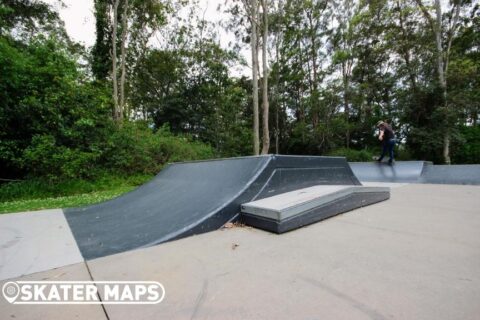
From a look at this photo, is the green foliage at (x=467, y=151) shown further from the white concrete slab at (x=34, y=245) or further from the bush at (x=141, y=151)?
the white concrete slab at (x=34, y=245)

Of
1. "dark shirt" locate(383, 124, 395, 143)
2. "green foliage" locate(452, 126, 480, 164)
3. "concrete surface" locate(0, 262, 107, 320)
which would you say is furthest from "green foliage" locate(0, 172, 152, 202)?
"green foliage" locate(452, 126, 480, 164)

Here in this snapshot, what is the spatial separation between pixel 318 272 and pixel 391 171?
24.0 ft

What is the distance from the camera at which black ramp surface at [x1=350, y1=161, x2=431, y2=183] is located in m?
6.69

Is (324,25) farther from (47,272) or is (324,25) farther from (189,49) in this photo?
(47,272)

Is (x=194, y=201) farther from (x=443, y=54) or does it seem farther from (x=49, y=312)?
(x=443, y=54)

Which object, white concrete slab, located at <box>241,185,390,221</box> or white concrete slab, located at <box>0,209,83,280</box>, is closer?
white concrete slab, located at <box>0,209,83,280</box>

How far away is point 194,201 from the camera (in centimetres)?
313

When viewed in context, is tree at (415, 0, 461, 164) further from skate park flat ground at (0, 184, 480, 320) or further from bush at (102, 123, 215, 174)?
bush at (102, 123, 215, 174)

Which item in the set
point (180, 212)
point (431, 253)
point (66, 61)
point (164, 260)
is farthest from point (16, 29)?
point (431, 253)

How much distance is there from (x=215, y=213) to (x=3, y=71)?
8.82 metres

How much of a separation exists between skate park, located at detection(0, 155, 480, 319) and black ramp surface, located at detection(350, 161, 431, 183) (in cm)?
291

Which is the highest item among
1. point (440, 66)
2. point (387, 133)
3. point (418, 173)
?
point (440, 66)

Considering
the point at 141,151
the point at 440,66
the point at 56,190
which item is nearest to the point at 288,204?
the point at 56,190

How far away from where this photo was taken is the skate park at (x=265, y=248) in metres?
1.19
